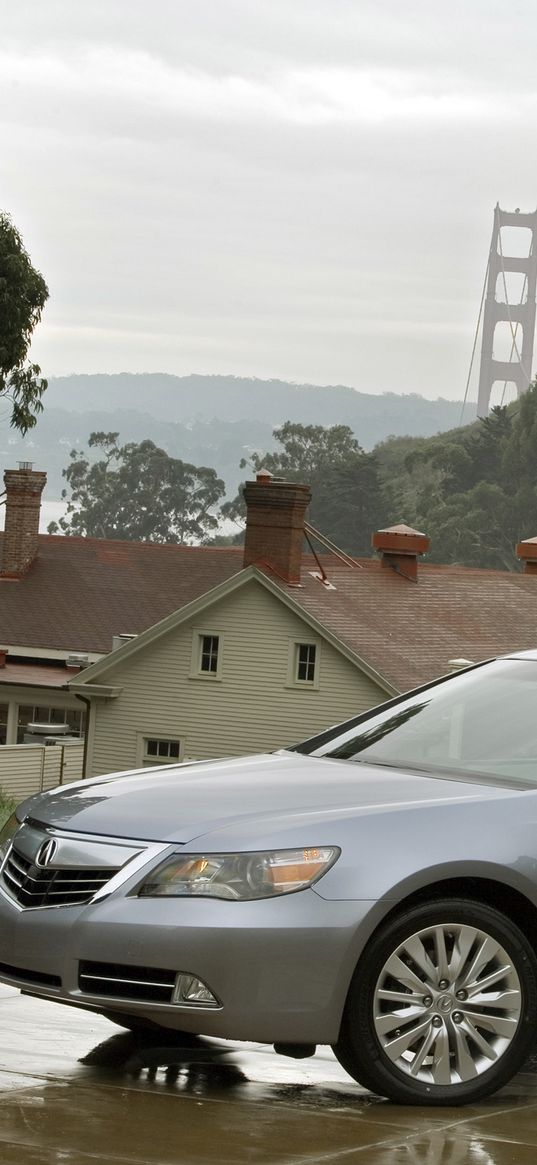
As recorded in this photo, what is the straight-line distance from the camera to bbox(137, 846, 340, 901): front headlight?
526cm

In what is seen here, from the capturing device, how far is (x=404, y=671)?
43406mm

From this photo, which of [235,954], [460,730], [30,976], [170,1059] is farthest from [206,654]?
[235,954]

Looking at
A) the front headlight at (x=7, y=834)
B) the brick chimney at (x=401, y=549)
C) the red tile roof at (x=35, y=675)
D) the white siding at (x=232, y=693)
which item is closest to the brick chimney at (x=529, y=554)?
the brick chimney at (x=401, y=549)

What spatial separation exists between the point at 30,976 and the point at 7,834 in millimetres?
722

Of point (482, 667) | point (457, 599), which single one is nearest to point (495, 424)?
point (457, 599)

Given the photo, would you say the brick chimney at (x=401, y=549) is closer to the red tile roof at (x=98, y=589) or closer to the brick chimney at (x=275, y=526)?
the brick chimney at (x=275, y=526)

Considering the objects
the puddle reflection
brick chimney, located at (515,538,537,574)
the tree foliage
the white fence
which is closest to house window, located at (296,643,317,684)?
the white fence

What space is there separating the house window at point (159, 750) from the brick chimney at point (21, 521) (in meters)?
9.22

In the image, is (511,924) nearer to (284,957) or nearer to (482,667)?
(284,957)

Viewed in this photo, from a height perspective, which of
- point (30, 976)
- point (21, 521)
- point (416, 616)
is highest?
point (21, 521)

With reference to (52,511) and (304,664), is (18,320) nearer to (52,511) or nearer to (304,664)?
(304,664)

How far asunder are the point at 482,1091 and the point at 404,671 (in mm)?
38035

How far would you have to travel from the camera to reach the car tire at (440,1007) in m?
5.34

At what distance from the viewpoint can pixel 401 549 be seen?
47219 millimetres
